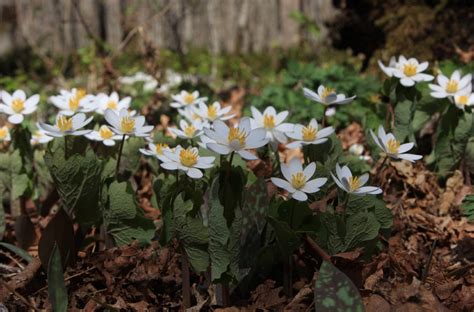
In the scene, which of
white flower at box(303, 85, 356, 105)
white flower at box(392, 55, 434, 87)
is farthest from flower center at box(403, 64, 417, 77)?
white flower at box(303, 85, 356, 105)

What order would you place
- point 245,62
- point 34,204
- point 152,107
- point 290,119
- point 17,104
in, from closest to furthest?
point 17,104
point 34,204
point 290,119
point 152,107
point 245,62

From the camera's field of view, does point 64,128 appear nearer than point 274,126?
Yes

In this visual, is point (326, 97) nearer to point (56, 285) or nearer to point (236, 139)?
point (236, 139)

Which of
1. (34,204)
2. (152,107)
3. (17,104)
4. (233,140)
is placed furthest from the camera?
(152,107)

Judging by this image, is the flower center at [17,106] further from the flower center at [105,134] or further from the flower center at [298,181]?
the flower center at [298,181]

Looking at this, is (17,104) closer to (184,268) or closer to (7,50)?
(184,268)

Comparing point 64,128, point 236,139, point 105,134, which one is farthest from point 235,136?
point 105,134

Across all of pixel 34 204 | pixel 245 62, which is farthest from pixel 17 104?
pixel 245 62
